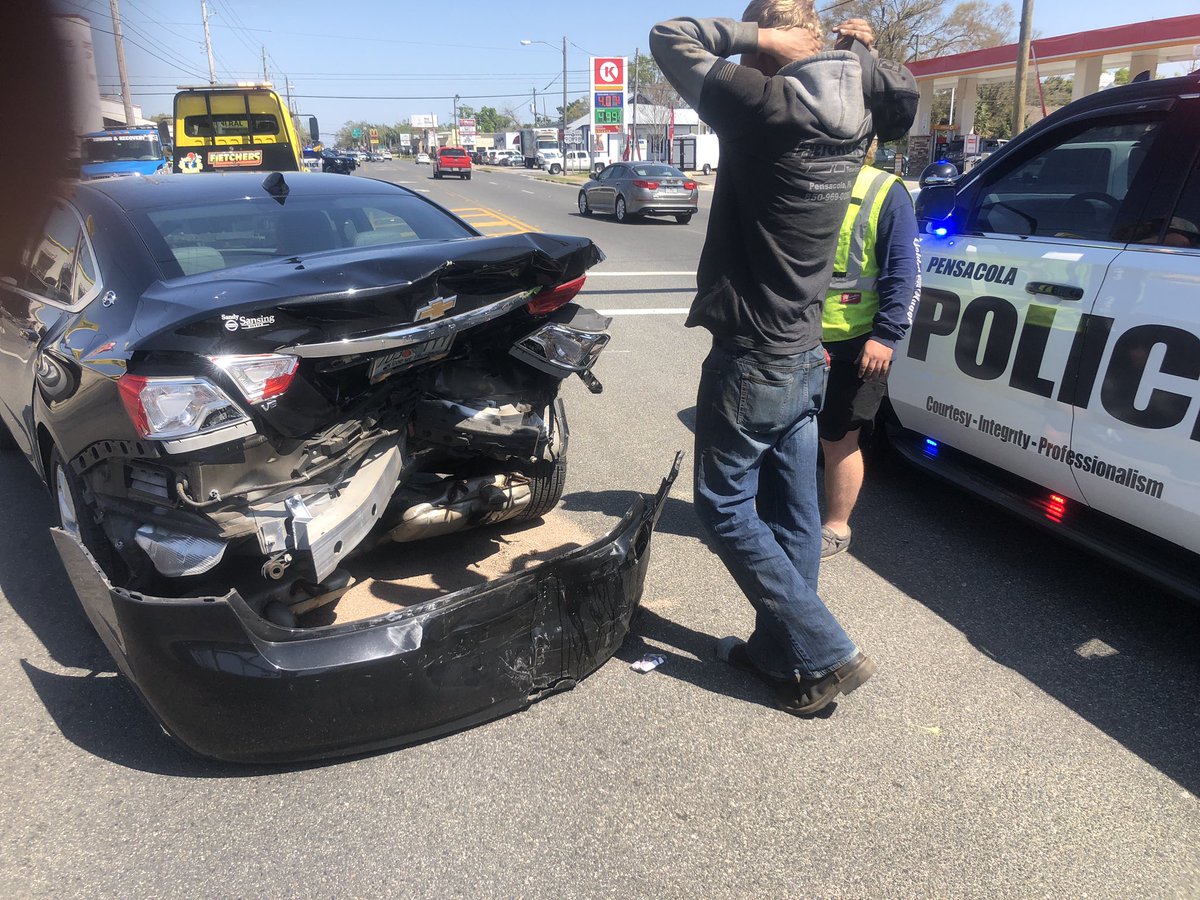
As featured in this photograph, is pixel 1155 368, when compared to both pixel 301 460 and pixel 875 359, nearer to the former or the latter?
pixel 875 359

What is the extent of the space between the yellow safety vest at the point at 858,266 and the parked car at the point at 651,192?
18627 millimetres

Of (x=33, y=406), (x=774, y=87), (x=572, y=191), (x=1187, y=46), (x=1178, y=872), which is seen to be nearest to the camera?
(x=1178, y=872)

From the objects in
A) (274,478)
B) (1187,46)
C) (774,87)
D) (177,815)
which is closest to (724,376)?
(774,87)

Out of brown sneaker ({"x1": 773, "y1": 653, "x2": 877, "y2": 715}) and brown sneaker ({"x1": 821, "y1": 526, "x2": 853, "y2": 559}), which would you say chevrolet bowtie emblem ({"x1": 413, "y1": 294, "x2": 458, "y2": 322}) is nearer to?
brown sneaker ({"x1": 773, "y1": 653, "x2": 877, "y2": 715})

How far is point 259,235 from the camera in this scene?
3.68m

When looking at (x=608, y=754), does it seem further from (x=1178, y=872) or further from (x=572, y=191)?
(x=572, y=191)

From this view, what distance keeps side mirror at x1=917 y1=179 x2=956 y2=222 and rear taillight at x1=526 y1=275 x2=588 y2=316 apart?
184cm

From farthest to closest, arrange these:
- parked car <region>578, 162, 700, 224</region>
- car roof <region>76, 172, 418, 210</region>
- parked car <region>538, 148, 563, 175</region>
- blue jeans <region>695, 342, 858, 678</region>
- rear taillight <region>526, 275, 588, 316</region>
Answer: parked car <region>538, 148, 563, 175</region> < parked car <region>578, 162, 700, 224</region> < car roof <region>76, 172, 418, 210</region> < rear taillight <region>526, 275, 588, 316</region> < blue jeans <region>695, 342, 858, 678</region>

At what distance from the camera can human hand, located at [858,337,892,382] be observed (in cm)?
327

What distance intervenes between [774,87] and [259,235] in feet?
7.43

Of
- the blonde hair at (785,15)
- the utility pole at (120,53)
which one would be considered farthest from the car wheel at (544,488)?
the utility pole at (120,53)

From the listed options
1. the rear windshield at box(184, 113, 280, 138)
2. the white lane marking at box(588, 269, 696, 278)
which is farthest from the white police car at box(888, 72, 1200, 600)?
the rear windshield at box(184, 113, 280, 138)

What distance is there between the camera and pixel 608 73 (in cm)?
4144

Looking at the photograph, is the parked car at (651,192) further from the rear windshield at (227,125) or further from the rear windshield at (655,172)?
the rear windshield at (227,125)
